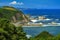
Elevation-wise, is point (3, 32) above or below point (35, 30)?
above

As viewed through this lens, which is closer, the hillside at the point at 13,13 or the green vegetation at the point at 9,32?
the green vegetation at the point at 9,32

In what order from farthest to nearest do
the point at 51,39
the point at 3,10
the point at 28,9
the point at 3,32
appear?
the point at 28,9 → the point at 3,10 → the point at 51,39 → the point at 3,32

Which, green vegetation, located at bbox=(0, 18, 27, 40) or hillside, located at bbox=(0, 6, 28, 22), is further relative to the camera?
hillside, located at bbox=(0, 6, 28, 22)

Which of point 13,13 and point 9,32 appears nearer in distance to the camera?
point 9,32

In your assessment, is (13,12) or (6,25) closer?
(6,25)

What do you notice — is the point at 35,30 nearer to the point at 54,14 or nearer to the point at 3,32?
the point at 54,14

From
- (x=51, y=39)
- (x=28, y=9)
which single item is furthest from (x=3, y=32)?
(x=28, y=9)

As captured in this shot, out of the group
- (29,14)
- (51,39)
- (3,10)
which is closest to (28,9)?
(29,14)

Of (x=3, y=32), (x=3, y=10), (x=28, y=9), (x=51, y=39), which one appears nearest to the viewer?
(x=3, y=32)

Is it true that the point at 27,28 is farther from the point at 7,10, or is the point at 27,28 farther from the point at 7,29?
the point at 7,29
